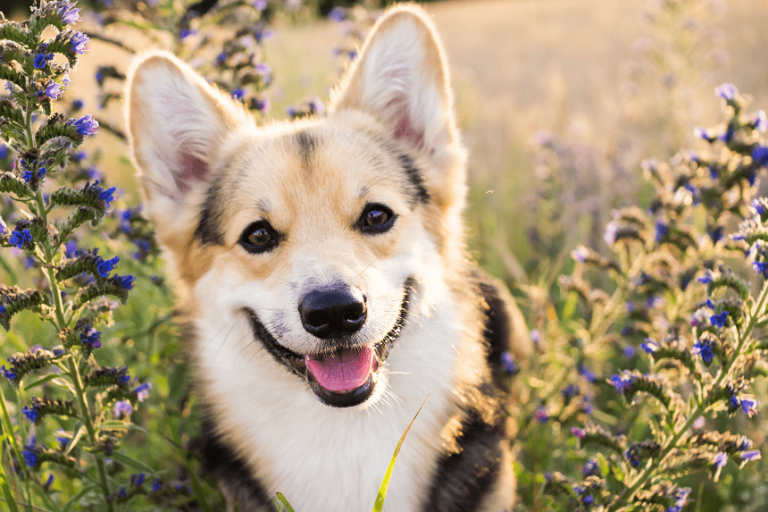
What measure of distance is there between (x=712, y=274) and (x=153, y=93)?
7.71ft

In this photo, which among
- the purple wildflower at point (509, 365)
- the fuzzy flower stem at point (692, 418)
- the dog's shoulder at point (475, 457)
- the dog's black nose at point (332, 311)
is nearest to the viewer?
the fuzzy flower stem at point (692, 418)

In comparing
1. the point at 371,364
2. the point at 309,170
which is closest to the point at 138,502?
the point at 371,364

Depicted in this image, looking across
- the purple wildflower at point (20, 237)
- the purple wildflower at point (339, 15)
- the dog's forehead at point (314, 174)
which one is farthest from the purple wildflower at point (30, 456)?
the purple wildflower at point (339, 15)

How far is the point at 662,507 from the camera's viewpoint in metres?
1.91

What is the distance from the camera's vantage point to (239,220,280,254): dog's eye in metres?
2.27

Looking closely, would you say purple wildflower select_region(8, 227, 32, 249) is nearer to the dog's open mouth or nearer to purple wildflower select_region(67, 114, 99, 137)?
purple wildflower select_region(67, 114, 99, 137)

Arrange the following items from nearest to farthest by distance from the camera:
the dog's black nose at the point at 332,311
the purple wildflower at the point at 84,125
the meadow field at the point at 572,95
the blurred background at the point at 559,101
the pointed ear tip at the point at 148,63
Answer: the purple wildflower at the point at 84,125 < the dog's black nose at the point at 332,311 < the pointed ear tip at the point at 148,63 < the blurred background at the point at 559,101 < the meadow field at the point at 572,95

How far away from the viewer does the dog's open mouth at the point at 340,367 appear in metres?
2.04

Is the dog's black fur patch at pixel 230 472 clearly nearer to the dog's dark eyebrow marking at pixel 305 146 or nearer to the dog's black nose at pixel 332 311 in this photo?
the dog's black nose at pixel 332 311

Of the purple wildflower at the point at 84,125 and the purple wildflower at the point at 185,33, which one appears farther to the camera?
the purple wildflower at the point at 185,33

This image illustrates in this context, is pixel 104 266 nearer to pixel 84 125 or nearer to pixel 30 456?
pixel 84 125

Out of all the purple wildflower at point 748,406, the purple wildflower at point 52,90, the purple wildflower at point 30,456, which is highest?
the purple wildflower at point 52,90

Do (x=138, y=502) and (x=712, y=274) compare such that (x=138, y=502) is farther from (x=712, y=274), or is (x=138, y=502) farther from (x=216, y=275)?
(x=712, y=274)

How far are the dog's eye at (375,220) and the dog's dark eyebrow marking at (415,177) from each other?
0.23 m
